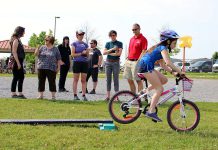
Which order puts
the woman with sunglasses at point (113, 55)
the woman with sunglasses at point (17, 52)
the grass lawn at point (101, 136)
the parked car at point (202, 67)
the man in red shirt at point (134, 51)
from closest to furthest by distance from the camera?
1. the grass lawn at point (101, 136)
2. the man in red shirt at point (134, 51)
3. the woman with sunglasses at point (17, 52)
4. the woman with sunglasses at point (113, 55)
5. the parked car at point (202, 67)

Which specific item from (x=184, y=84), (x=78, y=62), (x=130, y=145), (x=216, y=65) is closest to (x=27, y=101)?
(x=78, y=62)

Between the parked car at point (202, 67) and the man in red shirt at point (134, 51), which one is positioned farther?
the parked car at point (202, 67)

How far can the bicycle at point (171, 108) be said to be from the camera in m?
7.26

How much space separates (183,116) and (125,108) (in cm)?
A: 106

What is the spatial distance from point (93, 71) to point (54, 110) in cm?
654

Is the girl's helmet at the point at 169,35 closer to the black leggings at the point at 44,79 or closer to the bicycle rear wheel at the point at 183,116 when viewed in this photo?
the bicycle rear wheel at the point at 183,116

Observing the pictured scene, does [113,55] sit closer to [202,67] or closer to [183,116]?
[183,116]

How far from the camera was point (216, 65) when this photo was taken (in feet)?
185

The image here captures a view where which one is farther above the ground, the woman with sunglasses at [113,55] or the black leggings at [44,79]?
the woman with sunglasses at [113,55]

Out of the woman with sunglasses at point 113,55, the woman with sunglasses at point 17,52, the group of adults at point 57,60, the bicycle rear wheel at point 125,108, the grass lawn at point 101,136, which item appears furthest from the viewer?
the woman with sunglasses at point 113,55

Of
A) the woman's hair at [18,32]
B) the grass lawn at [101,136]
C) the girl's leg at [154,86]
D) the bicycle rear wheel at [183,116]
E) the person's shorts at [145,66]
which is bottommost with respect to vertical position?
the grass lawn at [101,136]

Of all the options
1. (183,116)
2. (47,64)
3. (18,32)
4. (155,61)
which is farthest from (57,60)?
(183,116)

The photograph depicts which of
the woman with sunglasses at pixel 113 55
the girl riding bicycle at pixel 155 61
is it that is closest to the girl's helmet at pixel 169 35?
the girl riding bicycle at pixel 155 61

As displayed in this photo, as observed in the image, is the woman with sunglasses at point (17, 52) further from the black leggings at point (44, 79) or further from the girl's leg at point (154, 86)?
the girl's leg at point (154, 86)
